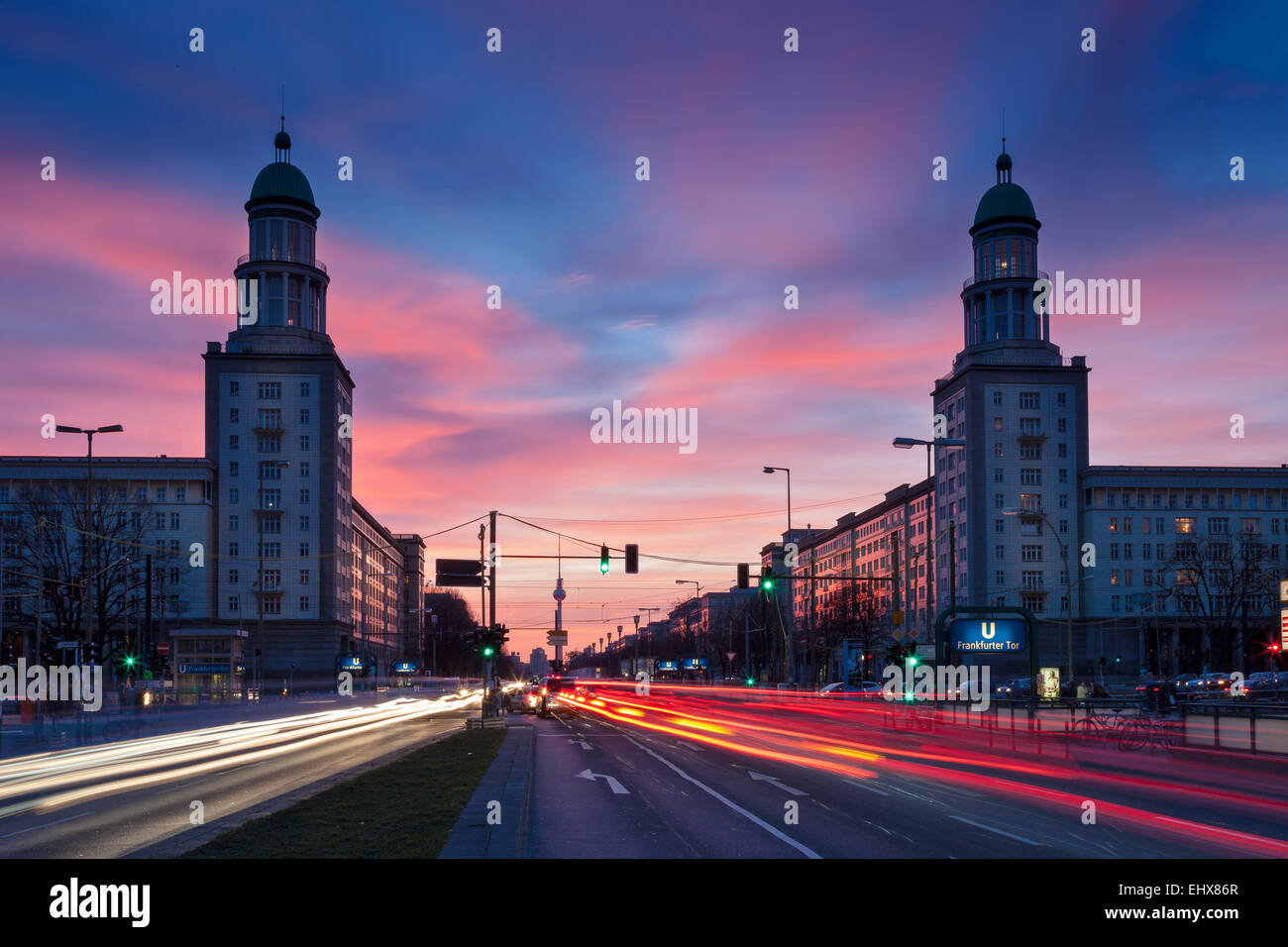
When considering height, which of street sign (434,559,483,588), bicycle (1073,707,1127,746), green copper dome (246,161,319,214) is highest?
green copper dome (246,161,319,214)

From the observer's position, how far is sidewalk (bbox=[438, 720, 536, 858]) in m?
11.9

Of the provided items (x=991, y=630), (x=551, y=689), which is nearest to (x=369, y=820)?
(x=991, y=630)

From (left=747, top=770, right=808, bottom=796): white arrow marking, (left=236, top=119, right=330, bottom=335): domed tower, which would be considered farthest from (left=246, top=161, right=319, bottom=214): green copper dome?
(left=747, top=770, right=808, bottom=796): white arrow marking

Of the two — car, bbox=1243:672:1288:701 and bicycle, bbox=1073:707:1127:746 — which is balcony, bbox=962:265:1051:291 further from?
bicycle, bbox=1073:707:1127:746

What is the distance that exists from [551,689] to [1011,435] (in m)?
56.3

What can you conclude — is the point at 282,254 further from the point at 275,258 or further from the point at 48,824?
the point at 48,824

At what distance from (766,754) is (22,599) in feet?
312

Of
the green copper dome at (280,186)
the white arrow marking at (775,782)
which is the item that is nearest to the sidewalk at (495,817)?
the white arrow marking at (775,782)

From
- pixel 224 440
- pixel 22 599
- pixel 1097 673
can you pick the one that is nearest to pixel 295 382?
pixel 224 440

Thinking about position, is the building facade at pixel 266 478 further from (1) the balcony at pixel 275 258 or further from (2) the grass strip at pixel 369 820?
(2) the grass strip at pixel 369 820

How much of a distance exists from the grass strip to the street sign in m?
18.7

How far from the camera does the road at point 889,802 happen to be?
13.3 meters

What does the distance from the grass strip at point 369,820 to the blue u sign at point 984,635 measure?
2021cm
